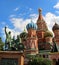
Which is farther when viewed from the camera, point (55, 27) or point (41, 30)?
point (41, 30)

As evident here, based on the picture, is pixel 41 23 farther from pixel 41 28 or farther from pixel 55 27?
pixel 55 27

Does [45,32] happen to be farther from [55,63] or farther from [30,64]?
[30,64]

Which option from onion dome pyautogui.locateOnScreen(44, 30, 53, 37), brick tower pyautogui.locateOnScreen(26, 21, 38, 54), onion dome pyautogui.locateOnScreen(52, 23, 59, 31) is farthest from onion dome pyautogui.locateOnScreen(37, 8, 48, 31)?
brick tower pyautogui.locateOnScreen(26, 21, 38, 54)

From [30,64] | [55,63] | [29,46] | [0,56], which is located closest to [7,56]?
[0,56]

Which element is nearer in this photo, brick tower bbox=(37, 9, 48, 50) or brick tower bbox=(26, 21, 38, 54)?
brick tower bbox=(26, 21, 38, 54)

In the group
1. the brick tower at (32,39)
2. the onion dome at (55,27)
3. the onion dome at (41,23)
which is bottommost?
the brick tower at (32,39)

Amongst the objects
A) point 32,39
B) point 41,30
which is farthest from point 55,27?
point 32,39

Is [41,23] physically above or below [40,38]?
above

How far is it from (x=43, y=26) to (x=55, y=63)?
15.4 m

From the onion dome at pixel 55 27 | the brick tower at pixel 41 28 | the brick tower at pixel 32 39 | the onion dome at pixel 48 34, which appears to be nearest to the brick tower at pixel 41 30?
the brick tower at pixel 41 28

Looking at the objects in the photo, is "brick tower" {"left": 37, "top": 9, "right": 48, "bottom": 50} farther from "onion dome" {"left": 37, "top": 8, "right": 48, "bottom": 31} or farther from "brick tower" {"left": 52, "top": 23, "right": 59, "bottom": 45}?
"brick tower" {"left": 52, "top": 23, "right": 59, "bottom": 45}

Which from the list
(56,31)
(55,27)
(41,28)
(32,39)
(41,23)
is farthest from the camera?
(41,23)

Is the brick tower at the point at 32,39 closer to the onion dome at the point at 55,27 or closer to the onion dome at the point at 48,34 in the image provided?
the onion dome at the point at 48,34

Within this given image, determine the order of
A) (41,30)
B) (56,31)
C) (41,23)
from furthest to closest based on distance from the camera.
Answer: (41,23), (41,30), (56,31)
